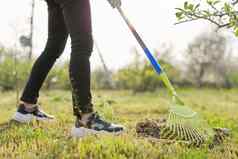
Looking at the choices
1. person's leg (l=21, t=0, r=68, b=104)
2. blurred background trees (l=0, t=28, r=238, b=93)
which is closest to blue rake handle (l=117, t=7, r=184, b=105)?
person's leg (l=21, t=0, r=68, b=104)

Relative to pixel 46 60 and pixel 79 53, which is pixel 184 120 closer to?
pixel 79 53

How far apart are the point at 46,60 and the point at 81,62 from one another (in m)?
0.76

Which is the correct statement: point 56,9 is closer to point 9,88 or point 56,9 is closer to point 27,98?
point 27,98

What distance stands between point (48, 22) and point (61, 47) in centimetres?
24

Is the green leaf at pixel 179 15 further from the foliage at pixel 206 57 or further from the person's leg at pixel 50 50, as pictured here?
the foliage at pixel 206 57

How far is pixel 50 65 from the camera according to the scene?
4.40m

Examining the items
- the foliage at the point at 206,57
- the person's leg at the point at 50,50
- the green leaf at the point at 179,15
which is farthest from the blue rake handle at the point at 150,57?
the foliage at the point at 206,57

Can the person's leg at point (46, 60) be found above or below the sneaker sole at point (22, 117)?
above

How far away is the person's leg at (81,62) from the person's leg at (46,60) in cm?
52

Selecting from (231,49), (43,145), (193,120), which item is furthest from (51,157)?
(231,49)

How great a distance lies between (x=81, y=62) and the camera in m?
3.68

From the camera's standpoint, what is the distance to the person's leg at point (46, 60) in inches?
168

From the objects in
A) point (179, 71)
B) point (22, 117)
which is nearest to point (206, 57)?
point (179, 71)

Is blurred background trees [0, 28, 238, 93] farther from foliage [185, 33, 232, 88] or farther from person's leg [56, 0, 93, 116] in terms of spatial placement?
person's leg [56, 0, 93, 116]
